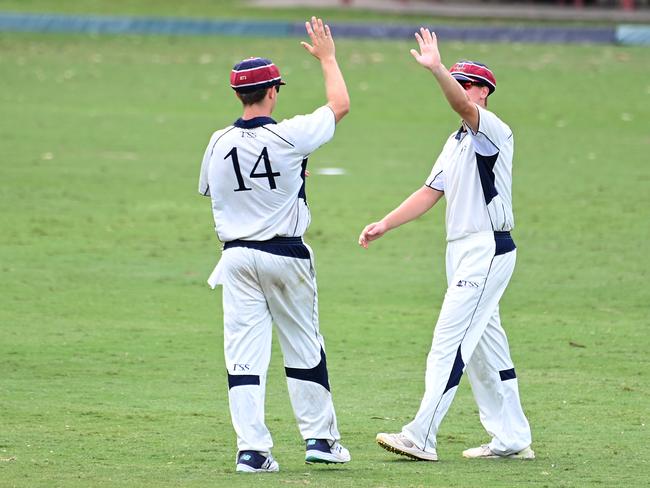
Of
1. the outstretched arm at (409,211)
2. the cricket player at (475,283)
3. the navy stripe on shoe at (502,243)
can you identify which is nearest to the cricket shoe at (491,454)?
the cricket player at (475,283)

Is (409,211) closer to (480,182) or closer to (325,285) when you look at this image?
(480,182)

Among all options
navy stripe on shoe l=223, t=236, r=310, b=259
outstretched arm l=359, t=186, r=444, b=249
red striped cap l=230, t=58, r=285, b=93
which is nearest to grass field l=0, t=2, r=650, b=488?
navy stripe on shoe l=223, t=236, r=310, b=259

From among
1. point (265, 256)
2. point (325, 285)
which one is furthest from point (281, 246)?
point (325, 285)

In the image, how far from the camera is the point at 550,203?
16.8 metres

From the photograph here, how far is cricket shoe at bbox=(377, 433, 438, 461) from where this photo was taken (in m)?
7.12

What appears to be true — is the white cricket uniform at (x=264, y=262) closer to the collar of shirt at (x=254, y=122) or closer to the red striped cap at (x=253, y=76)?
the collar of shirt at (x=254, y=122)

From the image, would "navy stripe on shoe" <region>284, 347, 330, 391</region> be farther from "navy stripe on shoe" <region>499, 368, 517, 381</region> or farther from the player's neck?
the player's neck

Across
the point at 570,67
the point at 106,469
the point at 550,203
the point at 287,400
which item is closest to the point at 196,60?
the point at 570,67

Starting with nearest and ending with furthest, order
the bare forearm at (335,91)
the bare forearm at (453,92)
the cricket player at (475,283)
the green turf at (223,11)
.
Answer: the bare forearm at (453,92) → the bare forearm at (335,91) → the cricket player at (475,283) → the green turf at (223,11)

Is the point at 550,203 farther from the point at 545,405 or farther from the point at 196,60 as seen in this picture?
the point at 196,60

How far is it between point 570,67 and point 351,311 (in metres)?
18.4

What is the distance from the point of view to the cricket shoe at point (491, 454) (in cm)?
747

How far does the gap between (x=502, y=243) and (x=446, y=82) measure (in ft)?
3.36

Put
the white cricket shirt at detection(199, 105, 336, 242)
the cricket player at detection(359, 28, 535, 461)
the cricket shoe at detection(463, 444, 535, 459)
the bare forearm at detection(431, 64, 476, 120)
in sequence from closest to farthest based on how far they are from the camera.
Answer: the bare forearm at detection(431, 64, 476, 120) → the white cricket shirt at detection(199, 105, 336, 242) → the cricket player at detection(359, 28, 535, 461) → the cricket shoe at detection(463, 444, 535, 459)
